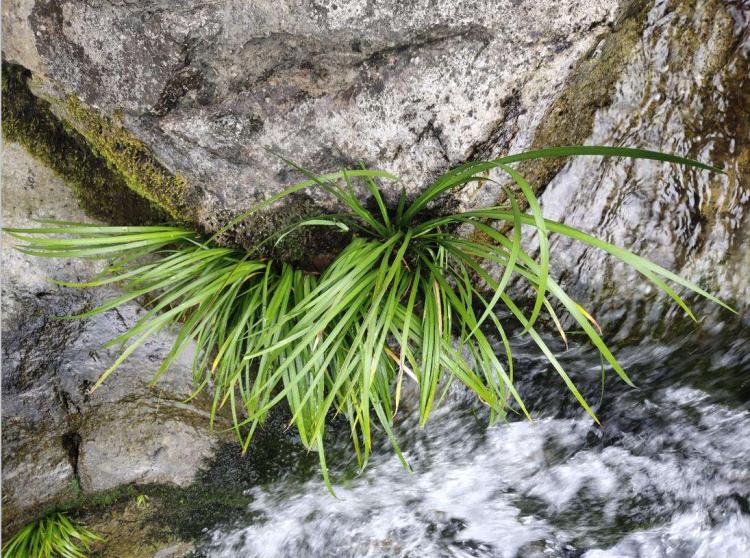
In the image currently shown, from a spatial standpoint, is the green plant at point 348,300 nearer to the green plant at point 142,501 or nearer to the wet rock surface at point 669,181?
the wet rock surface at point 669,181

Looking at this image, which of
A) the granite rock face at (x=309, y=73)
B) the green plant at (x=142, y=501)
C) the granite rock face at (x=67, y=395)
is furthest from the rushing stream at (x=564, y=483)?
the granite rock face at (x=309, y=73)

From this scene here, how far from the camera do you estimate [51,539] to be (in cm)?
211

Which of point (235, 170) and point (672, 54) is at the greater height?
point (672, 54)

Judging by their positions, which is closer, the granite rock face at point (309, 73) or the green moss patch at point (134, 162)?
the granite rock face at point (309, 73)

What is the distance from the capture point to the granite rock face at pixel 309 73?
170 cm

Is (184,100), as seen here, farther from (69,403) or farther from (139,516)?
(139,516)

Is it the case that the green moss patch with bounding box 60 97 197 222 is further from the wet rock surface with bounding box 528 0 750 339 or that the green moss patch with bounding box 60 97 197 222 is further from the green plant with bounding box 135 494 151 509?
the wet rock surface with bounding box 528 0 750 339

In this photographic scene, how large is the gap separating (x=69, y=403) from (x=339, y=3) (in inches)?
73.0

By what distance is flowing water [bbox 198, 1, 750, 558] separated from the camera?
63.1 inches

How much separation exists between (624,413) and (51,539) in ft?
7.12

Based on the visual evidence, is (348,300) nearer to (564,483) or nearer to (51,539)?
(564,483)

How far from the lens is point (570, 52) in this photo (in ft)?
5.65

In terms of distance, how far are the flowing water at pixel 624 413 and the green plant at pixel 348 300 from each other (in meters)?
0.11

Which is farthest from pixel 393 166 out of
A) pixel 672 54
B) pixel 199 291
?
pixel 672 54
